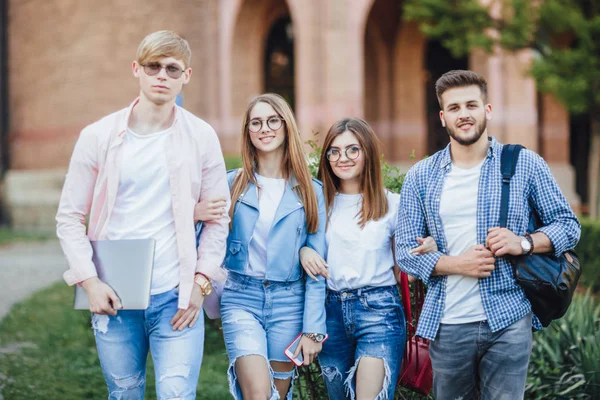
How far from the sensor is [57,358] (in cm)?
653

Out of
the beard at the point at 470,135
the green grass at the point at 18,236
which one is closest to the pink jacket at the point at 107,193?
the beard at the point at 470,135

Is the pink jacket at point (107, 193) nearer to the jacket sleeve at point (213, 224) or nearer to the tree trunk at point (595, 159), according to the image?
the jacket sleeve at point (213, 224)

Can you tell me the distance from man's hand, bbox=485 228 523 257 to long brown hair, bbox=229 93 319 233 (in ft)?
2.83

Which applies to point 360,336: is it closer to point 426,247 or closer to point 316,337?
point 316,337

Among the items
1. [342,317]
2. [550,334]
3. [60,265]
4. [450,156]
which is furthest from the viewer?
[60,265]

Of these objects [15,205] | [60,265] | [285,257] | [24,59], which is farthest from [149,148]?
[24,59]

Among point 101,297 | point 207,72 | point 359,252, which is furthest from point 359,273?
point 207,72

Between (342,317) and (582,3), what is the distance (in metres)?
8.76

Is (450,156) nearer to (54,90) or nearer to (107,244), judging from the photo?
(107,244)

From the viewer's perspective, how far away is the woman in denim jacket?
3.16m

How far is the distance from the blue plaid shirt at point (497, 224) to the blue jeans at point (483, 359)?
58 millimetres

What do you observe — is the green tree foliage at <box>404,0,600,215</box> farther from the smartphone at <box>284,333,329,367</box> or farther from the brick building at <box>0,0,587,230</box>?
the smartphone at <box>284,333,329,367</box>

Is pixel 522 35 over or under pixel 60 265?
over

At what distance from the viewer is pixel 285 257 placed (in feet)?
10.7
